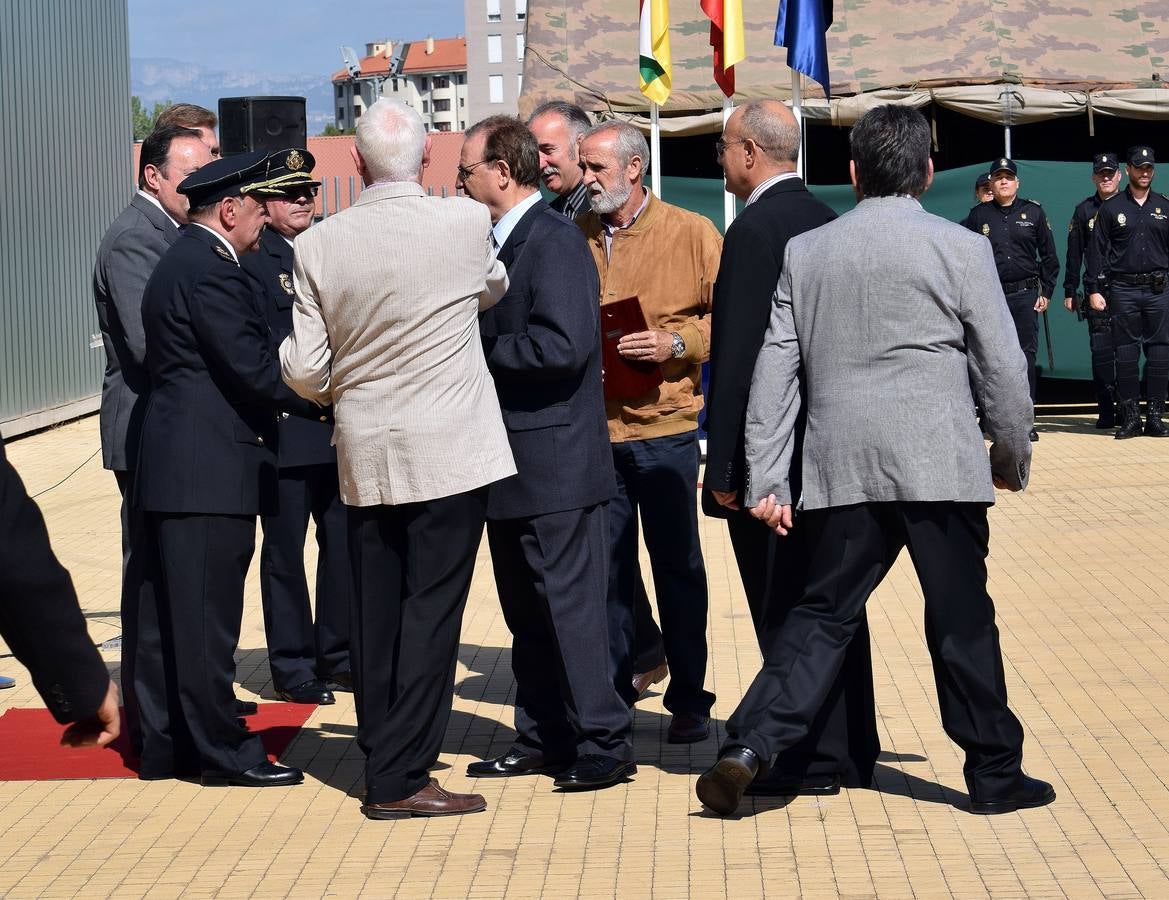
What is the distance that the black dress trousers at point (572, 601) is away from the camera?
5.02m

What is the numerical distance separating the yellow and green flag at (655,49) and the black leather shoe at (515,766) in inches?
279

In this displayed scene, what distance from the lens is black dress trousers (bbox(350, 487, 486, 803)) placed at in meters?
4.79

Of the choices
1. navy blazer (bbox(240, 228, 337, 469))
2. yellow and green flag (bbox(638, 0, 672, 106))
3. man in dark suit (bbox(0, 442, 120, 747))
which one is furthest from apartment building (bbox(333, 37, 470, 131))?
man in dark suit (bbox(0, 442, 120, 747))

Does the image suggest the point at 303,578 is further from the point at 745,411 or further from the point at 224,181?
the point at 745,411

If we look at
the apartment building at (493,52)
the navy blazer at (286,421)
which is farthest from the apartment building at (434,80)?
the navy blazer at (286,421)

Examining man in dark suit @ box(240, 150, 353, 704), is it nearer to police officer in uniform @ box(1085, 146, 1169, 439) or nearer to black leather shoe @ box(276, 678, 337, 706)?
black leather shoe @ box(276, 678, 337, 706)

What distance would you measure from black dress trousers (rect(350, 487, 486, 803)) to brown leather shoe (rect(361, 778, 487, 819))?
0.07 ft

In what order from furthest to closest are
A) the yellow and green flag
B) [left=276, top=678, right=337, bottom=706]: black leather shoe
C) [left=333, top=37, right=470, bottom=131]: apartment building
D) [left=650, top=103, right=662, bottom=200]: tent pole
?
[left=333, top=37, right=470, bottom=131]: apartment building
[left=650, top=103, right=662, bottom=200]: tent pole
the yellow and green flag
[left=276, top=678, right=337, bottom=706]: black leather shoe

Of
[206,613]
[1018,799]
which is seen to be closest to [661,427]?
[206,613]

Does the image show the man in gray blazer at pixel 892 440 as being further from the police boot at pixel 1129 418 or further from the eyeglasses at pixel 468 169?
the police boot at pixel 1129 418

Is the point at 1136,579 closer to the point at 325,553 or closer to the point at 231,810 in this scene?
the point at 325,553

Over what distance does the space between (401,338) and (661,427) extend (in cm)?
127

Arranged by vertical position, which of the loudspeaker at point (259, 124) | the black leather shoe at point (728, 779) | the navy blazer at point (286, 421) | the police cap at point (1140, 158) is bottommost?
the black leather shoe at point (728, 779)

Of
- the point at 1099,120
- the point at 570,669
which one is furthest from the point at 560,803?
the point at 1099,120
